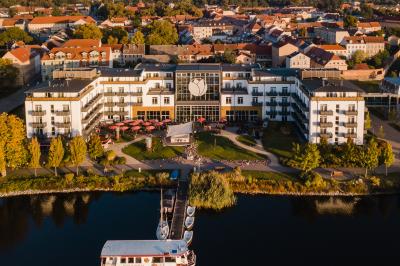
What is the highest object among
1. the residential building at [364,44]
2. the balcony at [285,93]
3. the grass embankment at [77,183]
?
the residential building at [364,44]

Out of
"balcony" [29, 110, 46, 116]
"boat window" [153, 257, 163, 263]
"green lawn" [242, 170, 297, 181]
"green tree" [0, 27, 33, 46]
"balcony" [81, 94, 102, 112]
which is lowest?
"boat window" [153, 257, 163, 263]

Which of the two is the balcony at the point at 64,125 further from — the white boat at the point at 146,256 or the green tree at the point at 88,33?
the green tree at the point at 88,33

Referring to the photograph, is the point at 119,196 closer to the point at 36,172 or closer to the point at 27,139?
the point at 36,172

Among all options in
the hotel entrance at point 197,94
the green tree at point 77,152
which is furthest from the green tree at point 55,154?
the hotel entrance at point 197,94

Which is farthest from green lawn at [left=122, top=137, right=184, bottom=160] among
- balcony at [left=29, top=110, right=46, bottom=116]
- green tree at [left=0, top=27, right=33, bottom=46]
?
green tree at [left=0, top=27, right=33, bottom=46]

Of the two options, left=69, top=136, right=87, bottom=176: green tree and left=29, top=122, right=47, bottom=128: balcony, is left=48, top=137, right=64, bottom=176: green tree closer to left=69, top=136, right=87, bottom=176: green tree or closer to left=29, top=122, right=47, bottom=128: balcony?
left=69, top=136, right=87, bottom=176: green tree

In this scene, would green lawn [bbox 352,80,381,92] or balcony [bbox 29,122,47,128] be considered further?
green lawn [bbox 352,80,381,92]
